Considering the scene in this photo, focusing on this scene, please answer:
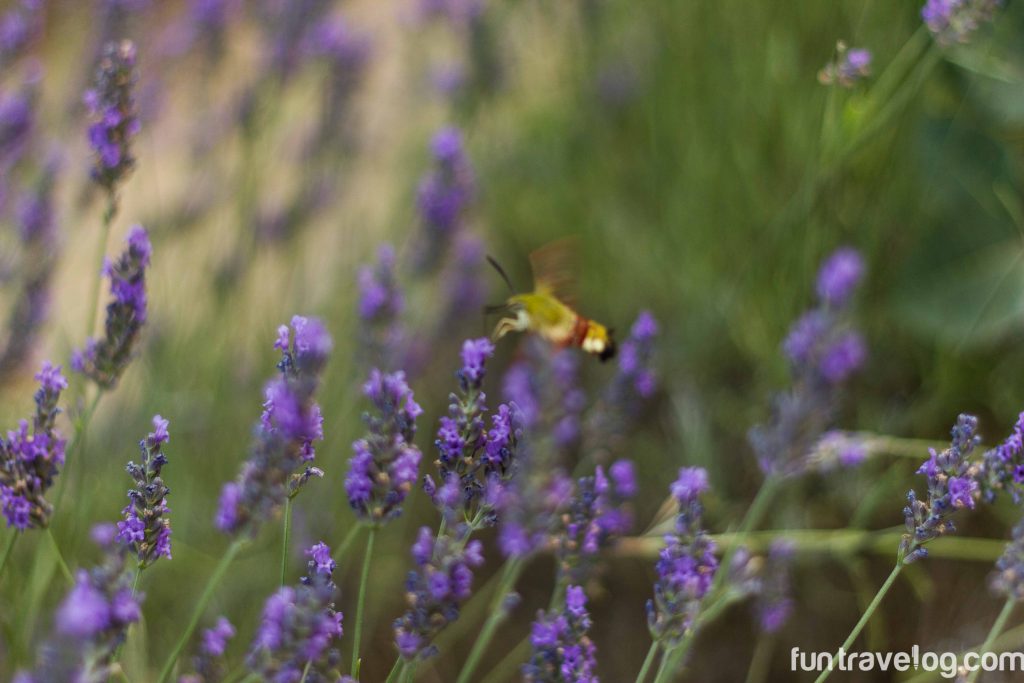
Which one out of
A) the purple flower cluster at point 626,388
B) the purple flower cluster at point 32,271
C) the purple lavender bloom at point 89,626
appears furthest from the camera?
the purple flower cluster at point 32,271

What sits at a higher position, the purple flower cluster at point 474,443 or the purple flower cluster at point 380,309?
the purple flower cluster at point 380,309

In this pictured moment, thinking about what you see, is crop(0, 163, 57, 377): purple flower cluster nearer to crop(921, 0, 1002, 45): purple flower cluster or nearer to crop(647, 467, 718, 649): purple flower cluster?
crop(647, 467, 718, 649): purple flower cluster

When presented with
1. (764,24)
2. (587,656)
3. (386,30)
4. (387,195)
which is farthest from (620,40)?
(587,656)

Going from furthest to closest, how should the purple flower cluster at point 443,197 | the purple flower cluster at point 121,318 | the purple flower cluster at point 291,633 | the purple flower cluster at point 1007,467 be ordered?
the purple flower cluster at point 443,197, the purple flower cluster at point 121,318, the purple flower cluster at point 1007,467, the purple flower cluster at point 291,633

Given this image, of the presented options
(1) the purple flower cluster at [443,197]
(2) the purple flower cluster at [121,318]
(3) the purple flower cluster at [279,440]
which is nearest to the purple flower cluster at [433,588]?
(3) the purple flower cluster at [279,440]

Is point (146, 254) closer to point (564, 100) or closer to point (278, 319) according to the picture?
point (278, 319)

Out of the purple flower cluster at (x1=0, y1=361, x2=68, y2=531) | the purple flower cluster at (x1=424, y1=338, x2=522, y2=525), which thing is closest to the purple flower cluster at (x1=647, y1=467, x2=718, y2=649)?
the purple flower cluster at (x1=424, y1=338, x2=522, y2=525)

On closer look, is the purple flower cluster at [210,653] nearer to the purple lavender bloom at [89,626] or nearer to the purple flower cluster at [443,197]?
the purple lavender bloom at [89,626]
